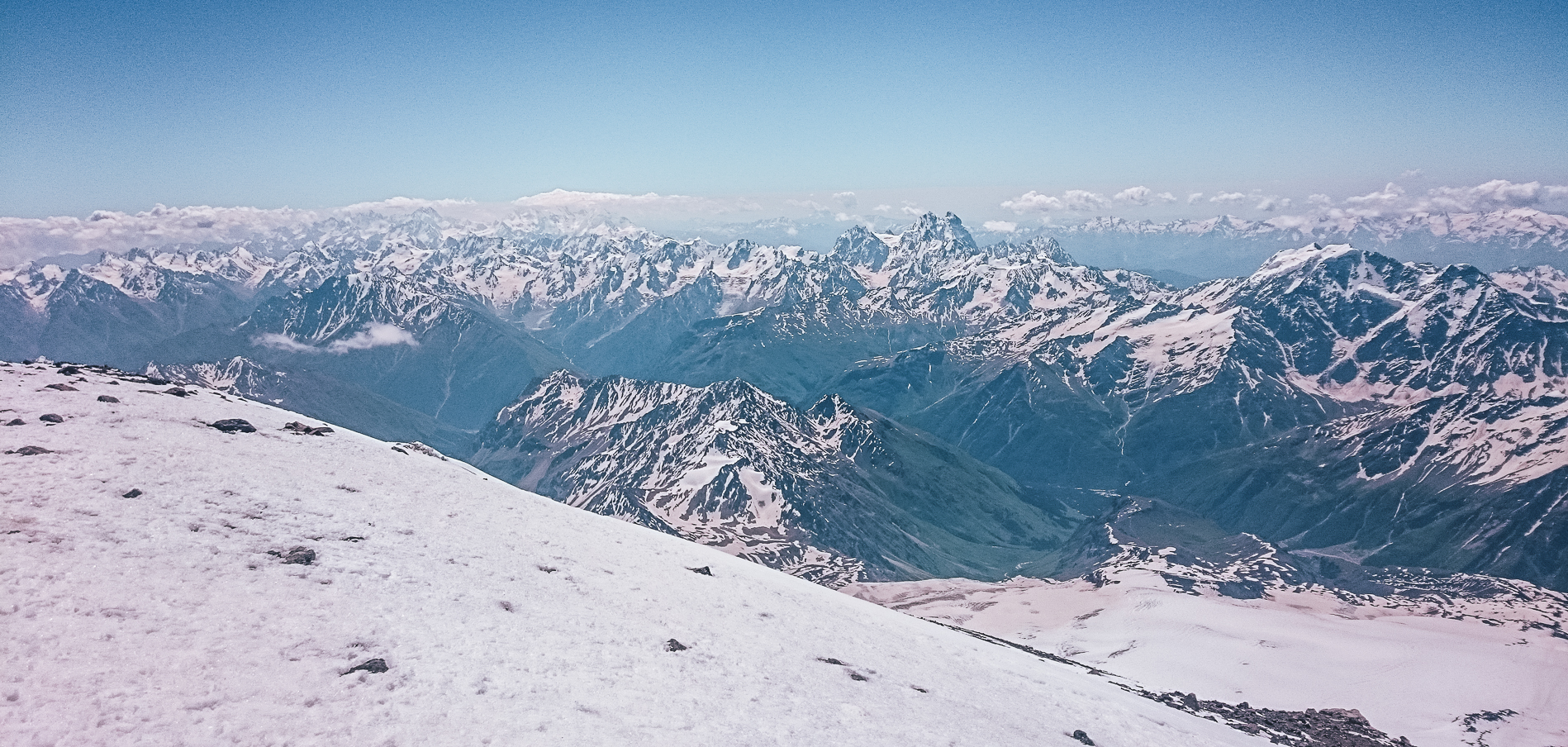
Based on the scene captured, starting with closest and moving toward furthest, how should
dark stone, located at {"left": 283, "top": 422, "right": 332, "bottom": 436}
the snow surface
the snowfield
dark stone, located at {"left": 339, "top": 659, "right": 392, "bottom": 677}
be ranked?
1. the snowfield
2. dark stone, located at {"left": 339, "top": 659, "right": 392, "bottom": 677}
3. dark stone, located at {"left": 283, "top": 422, "right": 332, "bottom": 436}
4. the snow surface

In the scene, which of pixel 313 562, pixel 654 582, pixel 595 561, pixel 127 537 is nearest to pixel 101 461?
pixel 127 537

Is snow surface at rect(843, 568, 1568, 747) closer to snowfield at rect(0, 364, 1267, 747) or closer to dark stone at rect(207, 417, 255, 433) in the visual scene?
snowfield at rect(0, 364, 1267, 747)

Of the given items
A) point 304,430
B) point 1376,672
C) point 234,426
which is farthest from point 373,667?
point 1376,672

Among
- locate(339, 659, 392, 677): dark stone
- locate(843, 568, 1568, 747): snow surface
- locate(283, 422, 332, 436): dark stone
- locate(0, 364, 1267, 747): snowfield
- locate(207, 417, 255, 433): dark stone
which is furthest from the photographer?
locate(843, 568, 1568, 747): snow surface

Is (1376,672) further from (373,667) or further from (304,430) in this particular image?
(373,667)

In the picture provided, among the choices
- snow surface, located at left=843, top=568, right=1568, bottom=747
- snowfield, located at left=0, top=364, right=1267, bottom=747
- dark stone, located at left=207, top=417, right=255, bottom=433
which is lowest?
snow surface, located at left=843, top=568, right=1568, bottom=747

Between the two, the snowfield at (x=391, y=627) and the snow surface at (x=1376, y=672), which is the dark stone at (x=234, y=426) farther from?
the snow surface at (x=1376, y=672)

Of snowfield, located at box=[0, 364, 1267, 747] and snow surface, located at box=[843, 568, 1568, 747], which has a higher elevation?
snowfield, located at box=[0, 364, 1267, 747]

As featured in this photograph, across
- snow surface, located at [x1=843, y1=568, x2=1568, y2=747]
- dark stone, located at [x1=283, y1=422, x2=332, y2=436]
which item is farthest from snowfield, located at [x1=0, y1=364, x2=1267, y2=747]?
snow surface, located at [x1=843, y1=568, x2=1568, y2=747]
